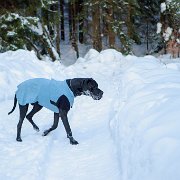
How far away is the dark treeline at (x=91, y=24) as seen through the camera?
17797mm

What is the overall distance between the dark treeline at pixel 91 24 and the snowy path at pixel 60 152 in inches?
369

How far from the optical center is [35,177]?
5262 millimetres

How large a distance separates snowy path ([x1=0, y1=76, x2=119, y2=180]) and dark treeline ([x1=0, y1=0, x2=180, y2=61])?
9.38 m

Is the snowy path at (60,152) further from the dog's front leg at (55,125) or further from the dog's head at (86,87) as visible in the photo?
the dog's head at (86,87)

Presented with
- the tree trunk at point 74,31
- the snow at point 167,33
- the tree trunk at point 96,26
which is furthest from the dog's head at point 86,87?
the tree trunk at point 74,31

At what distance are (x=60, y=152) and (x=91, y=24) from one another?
18.4 meters

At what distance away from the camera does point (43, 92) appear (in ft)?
22.9

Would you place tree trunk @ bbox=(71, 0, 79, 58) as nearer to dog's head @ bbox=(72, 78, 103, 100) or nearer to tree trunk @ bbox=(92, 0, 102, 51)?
tree trunk @ bbox=(92, 0, 102, 51)

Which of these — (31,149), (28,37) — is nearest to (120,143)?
(31,149)

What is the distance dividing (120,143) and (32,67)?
7.70 m

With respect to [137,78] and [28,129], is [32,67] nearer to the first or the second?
[137,78]

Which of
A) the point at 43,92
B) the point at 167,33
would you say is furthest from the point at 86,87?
the point at 167,33

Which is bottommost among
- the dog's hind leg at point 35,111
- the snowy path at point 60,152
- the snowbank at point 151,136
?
the snowy path at point 60,152

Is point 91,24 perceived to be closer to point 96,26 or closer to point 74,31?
point 96,26
